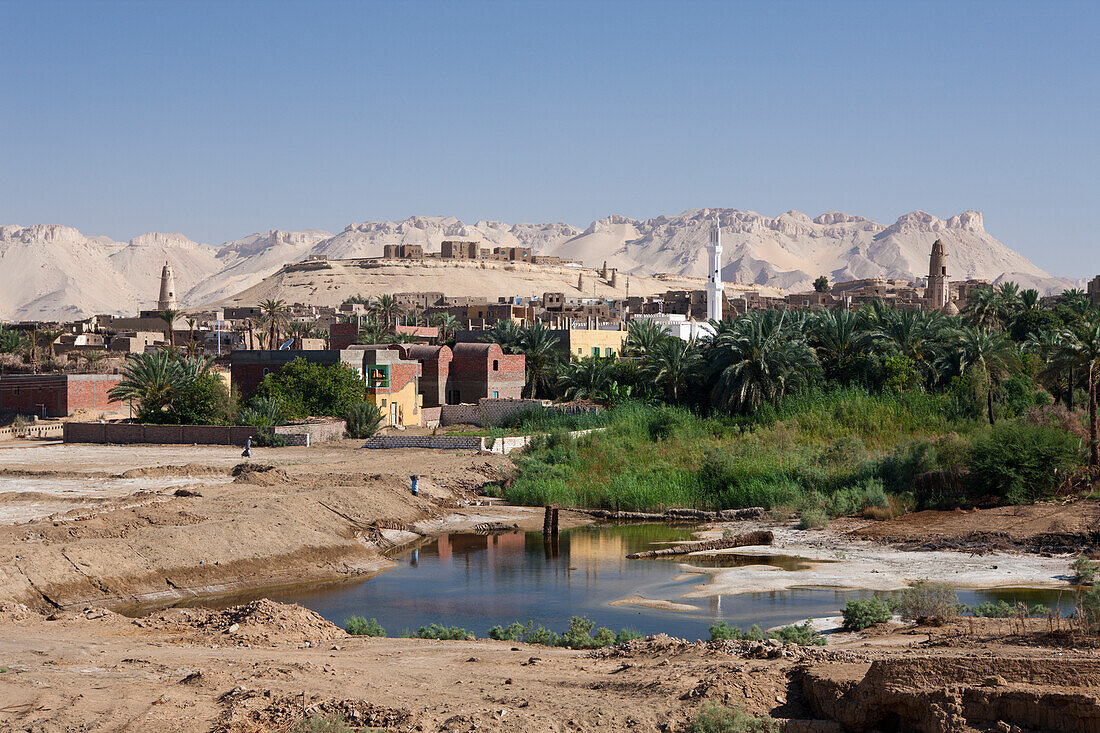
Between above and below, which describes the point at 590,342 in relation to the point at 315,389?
above

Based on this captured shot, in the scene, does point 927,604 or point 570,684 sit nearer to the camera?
point 570,684

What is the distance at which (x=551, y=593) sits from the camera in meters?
18.9

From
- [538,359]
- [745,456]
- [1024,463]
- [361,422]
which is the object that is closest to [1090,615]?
[1024,463]

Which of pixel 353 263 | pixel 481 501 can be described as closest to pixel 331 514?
pixel 481 501

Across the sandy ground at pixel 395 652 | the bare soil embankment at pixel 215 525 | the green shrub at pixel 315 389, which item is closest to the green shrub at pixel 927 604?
the sandy ground at pixel 395 652

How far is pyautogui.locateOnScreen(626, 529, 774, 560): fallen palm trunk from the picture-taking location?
22531 millimetres

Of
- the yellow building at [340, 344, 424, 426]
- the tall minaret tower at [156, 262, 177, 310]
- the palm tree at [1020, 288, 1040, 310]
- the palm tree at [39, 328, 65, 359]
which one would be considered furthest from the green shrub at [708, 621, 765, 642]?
the tall minaret tower at [156, 262, 177, 310]

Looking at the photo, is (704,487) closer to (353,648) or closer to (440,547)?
(440,547)

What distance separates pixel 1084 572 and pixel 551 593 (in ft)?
28.3

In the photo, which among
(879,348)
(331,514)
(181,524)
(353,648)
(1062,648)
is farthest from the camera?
(879,348)

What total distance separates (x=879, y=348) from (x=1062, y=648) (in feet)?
98.2

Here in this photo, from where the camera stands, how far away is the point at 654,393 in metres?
40.4

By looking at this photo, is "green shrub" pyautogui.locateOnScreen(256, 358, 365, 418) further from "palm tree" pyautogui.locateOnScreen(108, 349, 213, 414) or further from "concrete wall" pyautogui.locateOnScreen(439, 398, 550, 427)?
"concrete wall" pyautogui.locateOnScreen(439, 398, 550, 427)

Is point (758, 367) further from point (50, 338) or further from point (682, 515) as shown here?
point (50, 338)
